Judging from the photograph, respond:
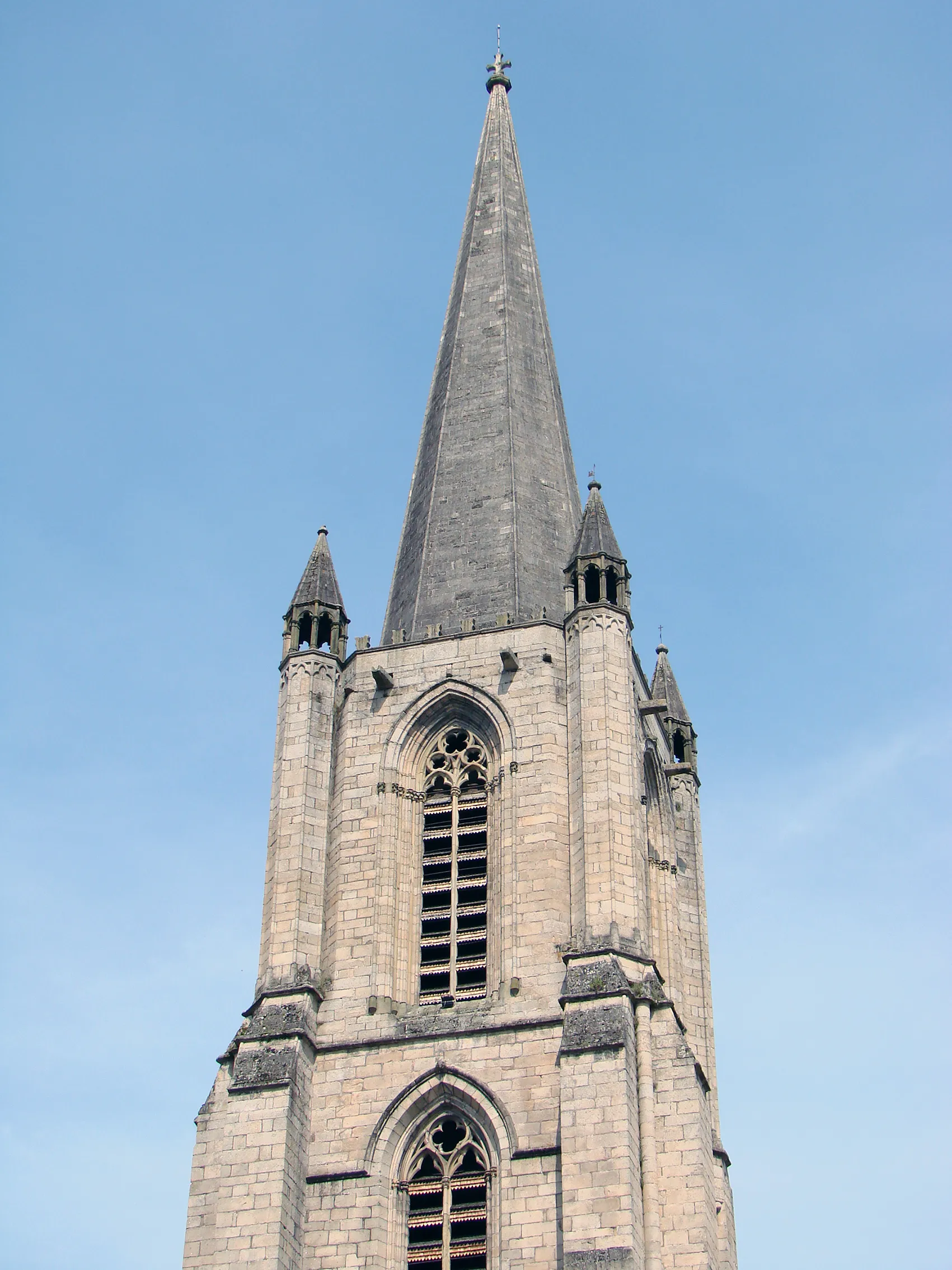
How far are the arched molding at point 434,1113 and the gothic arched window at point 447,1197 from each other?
6.0 inches

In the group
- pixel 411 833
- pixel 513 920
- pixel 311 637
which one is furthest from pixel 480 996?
pixel 311 637

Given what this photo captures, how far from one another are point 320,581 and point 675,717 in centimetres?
721

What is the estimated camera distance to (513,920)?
30.8 m

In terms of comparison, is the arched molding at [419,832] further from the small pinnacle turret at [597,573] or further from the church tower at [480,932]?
the small pinnacle turret at [597,573]

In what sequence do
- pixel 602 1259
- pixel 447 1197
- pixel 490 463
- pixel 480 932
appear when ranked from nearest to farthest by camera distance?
1. pixel 602 1259
2. pixel 447 1197
3. pixel 480 932
4. pixel 490 463

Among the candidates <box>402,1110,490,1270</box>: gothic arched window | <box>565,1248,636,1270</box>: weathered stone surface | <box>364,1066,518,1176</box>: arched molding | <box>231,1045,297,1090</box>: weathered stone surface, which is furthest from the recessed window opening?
<box>565,1248,636,1270</box>: weathered stone surface

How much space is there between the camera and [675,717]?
38594 mm

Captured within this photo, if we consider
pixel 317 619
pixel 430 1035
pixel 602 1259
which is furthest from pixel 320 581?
pixel 602 1259

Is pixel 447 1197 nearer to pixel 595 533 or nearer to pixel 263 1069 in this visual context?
pixel 263 1069

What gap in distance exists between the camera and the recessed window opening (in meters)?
34.8

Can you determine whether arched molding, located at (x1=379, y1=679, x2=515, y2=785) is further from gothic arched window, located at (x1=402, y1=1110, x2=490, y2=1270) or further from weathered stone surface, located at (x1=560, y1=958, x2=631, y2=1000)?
gothic arched window, located at (x1=402, y1=1110, x2=490, y2=1270)

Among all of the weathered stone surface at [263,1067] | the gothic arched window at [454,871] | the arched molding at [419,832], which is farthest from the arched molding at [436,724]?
the weathered stone surface at [263,1067]

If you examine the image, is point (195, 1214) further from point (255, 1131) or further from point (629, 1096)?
point (629, 1096)

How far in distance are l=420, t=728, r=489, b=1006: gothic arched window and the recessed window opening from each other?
2.72 metres
